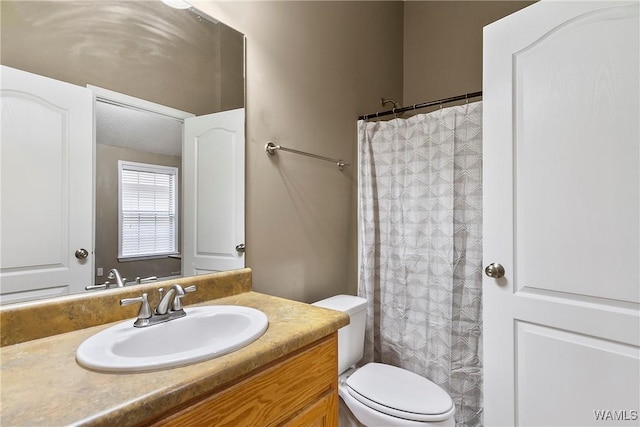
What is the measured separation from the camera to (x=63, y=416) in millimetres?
518

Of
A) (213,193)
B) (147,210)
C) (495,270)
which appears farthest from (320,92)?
(495,270)

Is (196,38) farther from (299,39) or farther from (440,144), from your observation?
(440,144)

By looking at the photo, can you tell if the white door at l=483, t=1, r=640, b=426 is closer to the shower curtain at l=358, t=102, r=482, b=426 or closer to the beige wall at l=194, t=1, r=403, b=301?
the shower curtain at l=358, t=102, r=482, b=426

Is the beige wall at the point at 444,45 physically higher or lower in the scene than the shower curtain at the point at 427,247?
higher

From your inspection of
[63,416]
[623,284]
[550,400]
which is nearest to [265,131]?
[63,416]

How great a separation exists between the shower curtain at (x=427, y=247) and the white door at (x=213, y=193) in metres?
0.88

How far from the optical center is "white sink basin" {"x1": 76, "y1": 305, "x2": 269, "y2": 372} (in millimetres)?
682

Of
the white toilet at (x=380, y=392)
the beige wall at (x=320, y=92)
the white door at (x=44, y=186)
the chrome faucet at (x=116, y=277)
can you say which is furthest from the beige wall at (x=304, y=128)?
the white door at (x=44, y=186)

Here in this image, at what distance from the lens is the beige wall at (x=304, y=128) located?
1464mm

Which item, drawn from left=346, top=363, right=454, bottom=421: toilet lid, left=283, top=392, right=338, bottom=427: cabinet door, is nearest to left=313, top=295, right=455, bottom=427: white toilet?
left=346, top=363, right=454, bottom=421: toilet lid

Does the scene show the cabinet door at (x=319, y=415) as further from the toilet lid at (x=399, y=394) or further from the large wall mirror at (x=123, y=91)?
the large wall mirror at (x=123, y=91)

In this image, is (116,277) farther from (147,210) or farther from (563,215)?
(563,215)

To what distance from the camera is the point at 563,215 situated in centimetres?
122

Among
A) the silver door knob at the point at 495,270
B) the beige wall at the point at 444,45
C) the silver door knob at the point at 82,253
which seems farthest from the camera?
the beige wall at the point at 444,45
